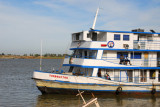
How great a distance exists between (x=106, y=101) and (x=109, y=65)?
3481 mm

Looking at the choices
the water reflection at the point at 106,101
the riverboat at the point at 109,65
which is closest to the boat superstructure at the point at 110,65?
the riverboat at the point at 109,65

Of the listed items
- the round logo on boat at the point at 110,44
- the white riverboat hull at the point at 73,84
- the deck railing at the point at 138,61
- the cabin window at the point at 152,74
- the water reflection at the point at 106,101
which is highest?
the round logo on boat at the point at 110,44

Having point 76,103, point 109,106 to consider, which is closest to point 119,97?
point 109,106

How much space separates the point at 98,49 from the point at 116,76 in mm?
3423

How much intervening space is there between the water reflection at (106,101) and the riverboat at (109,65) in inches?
23.1

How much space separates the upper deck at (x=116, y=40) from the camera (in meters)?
23.2

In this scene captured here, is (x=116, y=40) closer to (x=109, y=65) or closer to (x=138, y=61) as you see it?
(x=109, y=65)

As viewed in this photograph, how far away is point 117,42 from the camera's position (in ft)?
77.8

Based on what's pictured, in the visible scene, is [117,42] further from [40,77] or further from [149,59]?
[40,77]

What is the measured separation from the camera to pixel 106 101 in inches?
853

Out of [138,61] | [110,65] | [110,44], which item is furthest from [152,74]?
[110,44]

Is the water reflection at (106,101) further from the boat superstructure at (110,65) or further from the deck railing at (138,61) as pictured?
the deck railing at (138,61)

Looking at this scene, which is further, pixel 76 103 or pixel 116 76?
pixel 116 76

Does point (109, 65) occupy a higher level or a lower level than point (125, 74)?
higher
